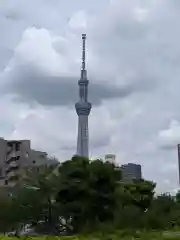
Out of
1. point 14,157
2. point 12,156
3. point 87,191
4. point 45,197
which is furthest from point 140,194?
point 12,156

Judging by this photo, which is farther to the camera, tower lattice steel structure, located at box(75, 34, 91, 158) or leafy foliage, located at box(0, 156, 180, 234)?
tower lattice steel structure, located at box(75, 34, 91, 158)

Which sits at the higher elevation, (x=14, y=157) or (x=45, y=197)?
(x=14, y=157)

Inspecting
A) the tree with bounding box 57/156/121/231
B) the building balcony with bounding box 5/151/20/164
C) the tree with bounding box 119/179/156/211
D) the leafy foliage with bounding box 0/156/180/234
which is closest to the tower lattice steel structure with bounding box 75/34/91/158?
the building balcony with bounding box 5/151/20/164


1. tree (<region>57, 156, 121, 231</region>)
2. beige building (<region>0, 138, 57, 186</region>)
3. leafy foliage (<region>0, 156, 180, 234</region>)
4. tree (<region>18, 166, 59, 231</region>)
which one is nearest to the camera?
leafy foliage (<region>0, 156, 180, 234</region>)

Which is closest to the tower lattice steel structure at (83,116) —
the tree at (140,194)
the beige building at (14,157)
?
the beige building at (14,157)

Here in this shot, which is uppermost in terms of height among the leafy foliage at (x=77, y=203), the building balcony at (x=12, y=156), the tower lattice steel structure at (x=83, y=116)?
the tower lattice steel structure at (x=83, y=116)

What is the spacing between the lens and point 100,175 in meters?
45.5

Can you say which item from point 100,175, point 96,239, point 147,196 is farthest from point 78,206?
point 96,239

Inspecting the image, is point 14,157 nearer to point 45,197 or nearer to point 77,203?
point 45,197

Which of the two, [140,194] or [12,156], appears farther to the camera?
[12,156]

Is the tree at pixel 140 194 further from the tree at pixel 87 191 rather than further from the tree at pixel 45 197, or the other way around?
the tree at pixel 45 197

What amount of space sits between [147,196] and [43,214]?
12.2 metres

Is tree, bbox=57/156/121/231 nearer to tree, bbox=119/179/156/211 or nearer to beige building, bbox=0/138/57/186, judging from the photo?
tree, bbox=119/179/156/211

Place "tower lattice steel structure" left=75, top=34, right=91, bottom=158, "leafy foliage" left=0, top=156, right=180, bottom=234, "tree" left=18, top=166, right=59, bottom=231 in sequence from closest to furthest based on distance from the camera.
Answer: "leafy foliage" left=0, top=156, right=180, bottom=234 < "tree" left=18, top=166, right=59, bottom=231 < "tower lattice steel structure" left=75, top=34, right=91, bottom=158
